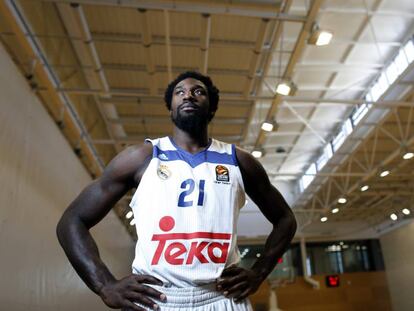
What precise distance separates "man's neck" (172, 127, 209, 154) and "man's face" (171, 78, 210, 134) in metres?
0.02

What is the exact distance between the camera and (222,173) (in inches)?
66.6

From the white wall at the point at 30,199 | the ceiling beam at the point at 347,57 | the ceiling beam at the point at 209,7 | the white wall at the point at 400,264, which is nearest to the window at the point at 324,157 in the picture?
the ceiling beam at the point at 347,57

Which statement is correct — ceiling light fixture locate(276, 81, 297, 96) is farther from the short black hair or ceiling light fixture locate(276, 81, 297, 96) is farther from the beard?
the beard

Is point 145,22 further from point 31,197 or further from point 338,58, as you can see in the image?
point 338,58

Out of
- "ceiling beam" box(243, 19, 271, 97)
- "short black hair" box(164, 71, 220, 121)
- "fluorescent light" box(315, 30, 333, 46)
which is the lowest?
"short black hair" box(164, 71, 220, 121)

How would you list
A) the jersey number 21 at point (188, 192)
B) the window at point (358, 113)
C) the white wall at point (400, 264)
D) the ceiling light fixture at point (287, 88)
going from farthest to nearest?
the white wall at point (400, 264)
the window at point (358, 113)
the ceiling light fixture at point (287, 88)
the jersey number 21 at point (188, 192)

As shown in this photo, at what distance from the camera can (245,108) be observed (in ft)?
27.2

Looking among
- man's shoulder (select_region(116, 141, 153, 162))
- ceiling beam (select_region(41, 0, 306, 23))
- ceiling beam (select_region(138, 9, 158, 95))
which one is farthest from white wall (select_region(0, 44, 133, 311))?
man's shoulder (select_region(116, 141, 153, 162))

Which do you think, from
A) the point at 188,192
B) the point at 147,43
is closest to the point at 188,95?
the point at 188,192

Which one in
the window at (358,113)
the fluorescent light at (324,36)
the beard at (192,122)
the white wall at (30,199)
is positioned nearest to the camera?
the beard at (192,122)

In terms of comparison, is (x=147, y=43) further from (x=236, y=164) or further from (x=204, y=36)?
(x=236, y=164)

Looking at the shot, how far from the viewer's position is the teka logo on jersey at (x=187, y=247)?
1.47 metres

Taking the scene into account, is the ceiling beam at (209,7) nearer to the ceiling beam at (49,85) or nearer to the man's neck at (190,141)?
the ceiling beam at (49,85)

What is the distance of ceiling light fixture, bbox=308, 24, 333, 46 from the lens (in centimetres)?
529
